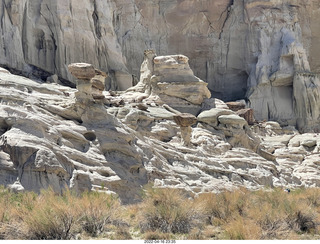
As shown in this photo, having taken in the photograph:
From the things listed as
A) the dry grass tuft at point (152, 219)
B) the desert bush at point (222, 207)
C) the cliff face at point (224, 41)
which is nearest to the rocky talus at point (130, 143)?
the dry grass tuft at point (152, 219)

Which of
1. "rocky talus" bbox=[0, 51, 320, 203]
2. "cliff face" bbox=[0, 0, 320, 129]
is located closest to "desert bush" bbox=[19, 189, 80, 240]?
"rocky talus" bbox=[0, 51, 320, 203]

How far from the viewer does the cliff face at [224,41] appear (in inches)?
1678

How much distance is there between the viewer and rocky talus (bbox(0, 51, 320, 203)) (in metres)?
15.0

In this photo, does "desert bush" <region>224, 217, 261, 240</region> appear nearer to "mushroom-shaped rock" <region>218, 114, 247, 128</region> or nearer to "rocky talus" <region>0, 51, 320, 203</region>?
"rocky talus" <region>0, 51, 320, 203</region>

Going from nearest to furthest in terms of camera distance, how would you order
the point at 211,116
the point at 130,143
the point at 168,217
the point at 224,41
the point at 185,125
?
the point at 168,217 < the point at 130,143 < the point at 185,125 < the point at 211,116 < the point at 224,41

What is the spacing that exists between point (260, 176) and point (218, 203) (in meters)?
10.9

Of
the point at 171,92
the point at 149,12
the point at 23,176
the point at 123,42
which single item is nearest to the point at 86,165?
the point at 23,176

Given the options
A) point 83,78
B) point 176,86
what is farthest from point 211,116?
point 83,78

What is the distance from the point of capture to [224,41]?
5181 centimetres

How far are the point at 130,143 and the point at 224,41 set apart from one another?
34.6 m

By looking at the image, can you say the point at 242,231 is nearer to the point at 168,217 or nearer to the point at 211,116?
the point at 168,217

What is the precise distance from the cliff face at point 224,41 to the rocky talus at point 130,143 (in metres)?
12.3

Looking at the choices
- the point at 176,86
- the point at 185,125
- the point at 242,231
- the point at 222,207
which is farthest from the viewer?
the point at 176,86

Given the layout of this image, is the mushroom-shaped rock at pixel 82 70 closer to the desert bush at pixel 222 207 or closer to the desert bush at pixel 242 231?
the desert bush at pixel 222 207
